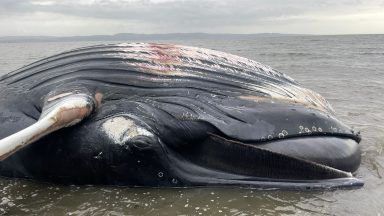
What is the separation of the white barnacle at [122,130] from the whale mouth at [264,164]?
446 mm

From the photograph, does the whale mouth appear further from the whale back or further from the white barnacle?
the white barnacle

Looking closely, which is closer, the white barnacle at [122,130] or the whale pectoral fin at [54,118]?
the whale pectoral fin at [54,118]

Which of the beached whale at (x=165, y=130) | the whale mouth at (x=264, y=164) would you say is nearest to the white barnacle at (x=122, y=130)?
the beached whale at (x=165, y=130)

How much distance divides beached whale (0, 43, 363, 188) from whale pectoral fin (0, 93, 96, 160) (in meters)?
0.01

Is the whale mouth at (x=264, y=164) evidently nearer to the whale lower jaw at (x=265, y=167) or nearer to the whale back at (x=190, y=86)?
the whale lower jaw at (x=265, y=167)

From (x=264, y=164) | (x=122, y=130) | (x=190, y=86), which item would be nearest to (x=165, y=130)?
(x=122, y=130)

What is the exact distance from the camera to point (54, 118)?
16.4 ft

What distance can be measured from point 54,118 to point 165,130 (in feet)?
3.81

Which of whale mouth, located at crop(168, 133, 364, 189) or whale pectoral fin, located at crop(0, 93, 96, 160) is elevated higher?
whale pectoral fin, located at crop(0, 93, 96, 160)

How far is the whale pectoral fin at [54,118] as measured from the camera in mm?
4594

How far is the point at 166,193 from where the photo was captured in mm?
5527

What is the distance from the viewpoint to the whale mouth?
212 inches

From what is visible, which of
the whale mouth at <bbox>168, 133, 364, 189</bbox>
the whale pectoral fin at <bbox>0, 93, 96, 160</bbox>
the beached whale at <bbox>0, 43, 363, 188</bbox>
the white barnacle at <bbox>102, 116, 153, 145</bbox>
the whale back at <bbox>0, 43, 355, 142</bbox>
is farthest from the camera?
the whale back at <bbox>0, 43, 355, 142</bbox>

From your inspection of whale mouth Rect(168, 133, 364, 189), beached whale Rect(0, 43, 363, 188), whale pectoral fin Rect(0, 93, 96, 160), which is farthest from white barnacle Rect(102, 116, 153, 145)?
whale mouth Rect(168, 133, 364, 189)
